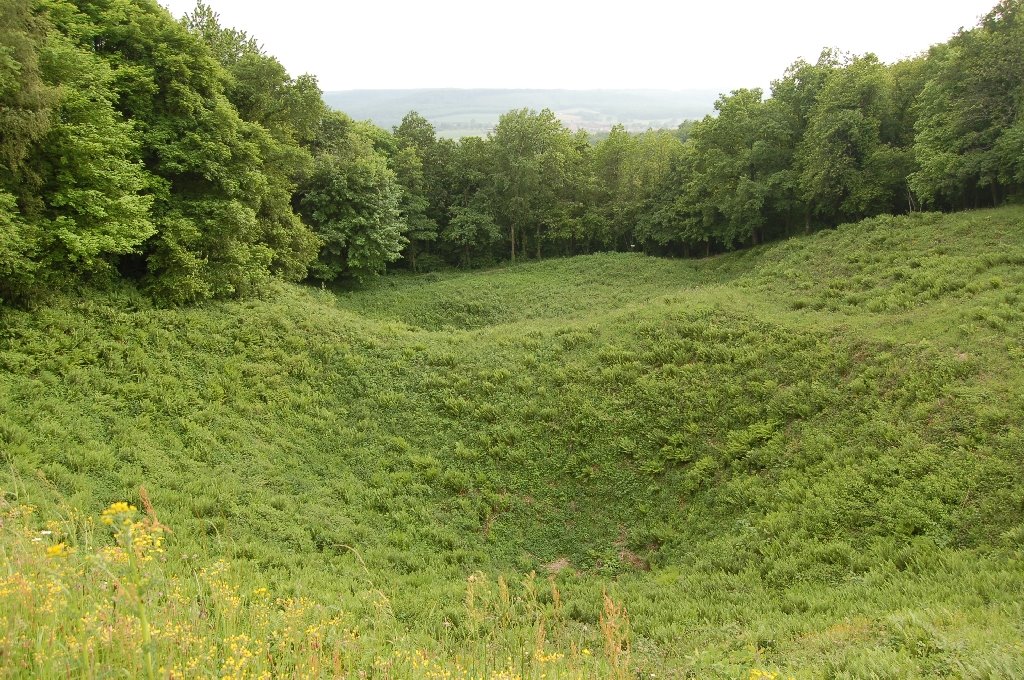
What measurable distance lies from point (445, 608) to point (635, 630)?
3.18 m

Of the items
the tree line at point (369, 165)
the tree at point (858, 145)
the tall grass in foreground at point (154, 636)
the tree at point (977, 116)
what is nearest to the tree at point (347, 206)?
the tree line at point (369, 165)

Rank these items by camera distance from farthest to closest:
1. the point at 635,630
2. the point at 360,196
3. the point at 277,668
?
1. the point at 360,196
2. the point at 635,630
3. the point at 277,668

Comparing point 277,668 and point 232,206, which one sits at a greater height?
point 232,206

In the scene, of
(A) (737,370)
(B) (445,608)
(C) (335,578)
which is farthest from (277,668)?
(A) (737,370)

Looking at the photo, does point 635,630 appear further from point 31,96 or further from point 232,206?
point 232,206

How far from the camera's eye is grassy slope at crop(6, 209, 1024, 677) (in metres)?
8.62

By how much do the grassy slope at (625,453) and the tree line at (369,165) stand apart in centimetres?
277

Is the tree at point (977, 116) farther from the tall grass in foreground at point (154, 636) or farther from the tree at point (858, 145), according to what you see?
the tall grass in foreground at point (154, 636)

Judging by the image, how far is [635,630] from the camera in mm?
8664

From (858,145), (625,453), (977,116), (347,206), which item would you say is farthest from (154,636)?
(858,145)

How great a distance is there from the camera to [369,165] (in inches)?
1387

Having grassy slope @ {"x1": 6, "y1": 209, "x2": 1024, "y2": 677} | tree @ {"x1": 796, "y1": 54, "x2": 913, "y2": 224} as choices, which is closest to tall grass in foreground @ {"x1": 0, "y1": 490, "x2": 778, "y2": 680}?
grassy slope @ {"x1": 6, "y1": 209, "x2": 1024, "y2": 677}

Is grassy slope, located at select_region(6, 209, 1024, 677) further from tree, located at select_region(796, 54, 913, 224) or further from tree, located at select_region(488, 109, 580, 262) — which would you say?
tree, located at select_region(488, 109, 580, 262)

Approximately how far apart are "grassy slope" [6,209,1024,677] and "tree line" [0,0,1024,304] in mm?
2767
